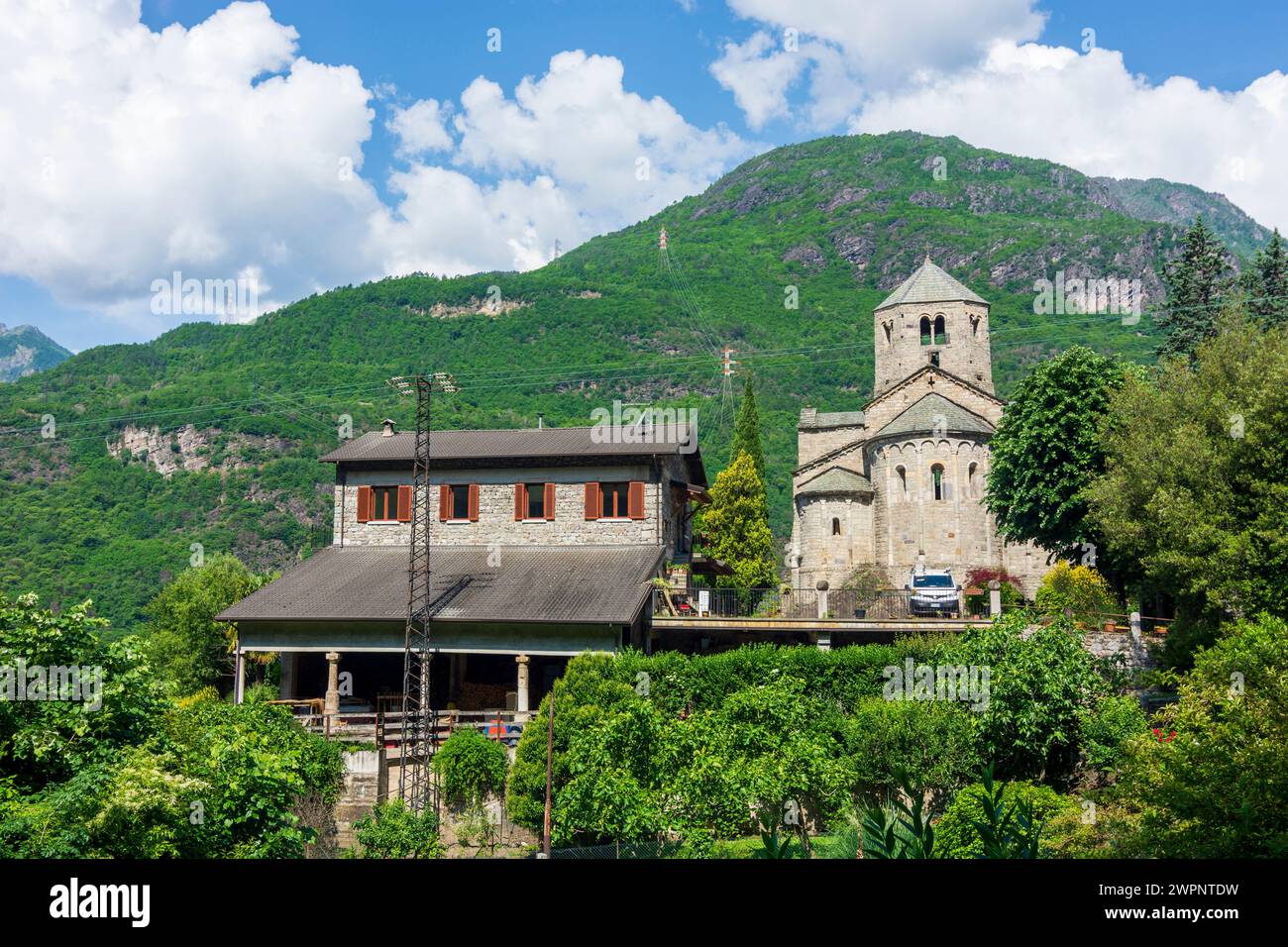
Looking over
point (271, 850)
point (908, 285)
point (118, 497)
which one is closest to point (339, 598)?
point (271, 850)

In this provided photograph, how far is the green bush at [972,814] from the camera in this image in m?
15.9

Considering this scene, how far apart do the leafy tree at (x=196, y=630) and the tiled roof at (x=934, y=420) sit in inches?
1379

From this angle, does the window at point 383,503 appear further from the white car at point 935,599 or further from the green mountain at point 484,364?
the white car at point 935,599

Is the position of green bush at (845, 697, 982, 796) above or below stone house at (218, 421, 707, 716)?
below

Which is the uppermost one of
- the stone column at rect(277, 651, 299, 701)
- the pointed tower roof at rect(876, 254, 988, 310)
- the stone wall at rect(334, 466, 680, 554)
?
the pointed tower roof at rect(876, 254, 988, 310)

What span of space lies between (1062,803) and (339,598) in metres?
23.7

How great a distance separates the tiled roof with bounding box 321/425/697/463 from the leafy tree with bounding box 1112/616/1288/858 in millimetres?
19947

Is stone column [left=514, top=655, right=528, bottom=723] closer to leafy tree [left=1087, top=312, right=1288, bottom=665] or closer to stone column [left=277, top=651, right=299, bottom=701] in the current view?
stone column [left=277, top=651, right=299, bottom=701]

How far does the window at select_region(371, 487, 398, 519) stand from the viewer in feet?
127

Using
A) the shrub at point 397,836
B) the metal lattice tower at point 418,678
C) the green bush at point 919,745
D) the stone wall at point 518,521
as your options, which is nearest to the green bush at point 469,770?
the metal lattice tower at point 418,678

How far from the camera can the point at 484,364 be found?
4798 inches

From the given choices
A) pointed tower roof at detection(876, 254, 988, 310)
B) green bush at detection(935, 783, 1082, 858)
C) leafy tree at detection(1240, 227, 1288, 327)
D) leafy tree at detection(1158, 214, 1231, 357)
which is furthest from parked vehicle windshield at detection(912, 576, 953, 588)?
pointed tower roof at detection(876, 254, 988, 310)

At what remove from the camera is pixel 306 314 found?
130 meters

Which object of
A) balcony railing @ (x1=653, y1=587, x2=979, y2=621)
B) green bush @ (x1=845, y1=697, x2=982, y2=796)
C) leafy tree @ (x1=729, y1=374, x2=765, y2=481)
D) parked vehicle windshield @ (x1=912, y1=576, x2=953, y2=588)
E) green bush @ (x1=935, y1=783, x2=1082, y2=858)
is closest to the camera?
green bush @ (x1=935, y1=783, x2=1082, y2=858)
